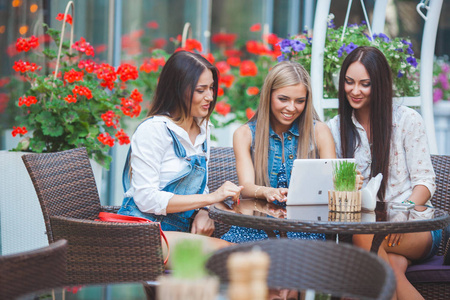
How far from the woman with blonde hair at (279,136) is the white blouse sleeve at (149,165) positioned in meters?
0.42

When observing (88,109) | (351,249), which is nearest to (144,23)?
(88,109)

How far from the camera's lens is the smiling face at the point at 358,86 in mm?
3020

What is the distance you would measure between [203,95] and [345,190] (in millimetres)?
777

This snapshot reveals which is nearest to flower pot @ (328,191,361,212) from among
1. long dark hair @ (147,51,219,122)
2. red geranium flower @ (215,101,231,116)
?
long dark hair @ (147,51,219,122)

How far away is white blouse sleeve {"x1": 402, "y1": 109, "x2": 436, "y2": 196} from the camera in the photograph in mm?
2943

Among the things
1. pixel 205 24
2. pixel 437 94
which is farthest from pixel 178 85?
pixel 437 94

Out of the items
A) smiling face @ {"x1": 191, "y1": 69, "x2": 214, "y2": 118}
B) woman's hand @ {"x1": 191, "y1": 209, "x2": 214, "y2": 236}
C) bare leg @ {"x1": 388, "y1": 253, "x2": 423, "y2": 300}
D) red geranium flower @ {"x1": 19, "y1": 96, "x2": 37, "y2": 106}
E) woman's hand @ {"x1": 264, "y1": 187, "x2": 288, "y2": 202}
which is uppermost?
smiling face @ {"x1": 191, "y1": 69, "x2": 214, "y2": 118}

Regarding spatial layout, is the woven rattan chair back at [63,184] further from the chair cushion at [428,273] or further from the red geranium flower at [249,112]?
the red geranium flower at [249,112]

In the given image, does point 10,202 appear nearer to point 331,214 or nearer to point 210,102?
point 210,102

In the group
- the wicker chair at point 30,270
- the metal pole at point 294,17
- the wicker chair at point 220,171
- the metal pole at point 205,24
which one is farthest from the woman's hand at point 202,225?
the metal pole at point 294,17

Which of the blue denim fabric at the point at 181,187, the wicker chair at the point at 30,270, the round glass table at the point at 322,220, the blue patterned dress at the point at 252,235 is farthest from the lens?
the blue patterned dress at the point at 252,235

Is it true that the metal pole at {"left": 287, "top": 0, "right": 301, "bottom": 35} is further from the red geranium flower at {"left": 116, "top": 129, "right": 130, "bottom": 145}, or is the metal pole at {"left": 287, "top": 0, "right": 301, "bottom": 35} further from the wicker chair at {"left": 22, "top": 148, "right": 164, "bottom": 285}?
the wicker chair at {"left": 22, "top": 148, "right": 164, "bottom": 285}

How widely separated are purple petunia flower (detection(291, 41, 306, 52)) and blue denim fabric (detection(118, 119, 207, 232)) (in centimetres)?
115

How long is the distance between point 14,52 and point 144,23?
166 cm
